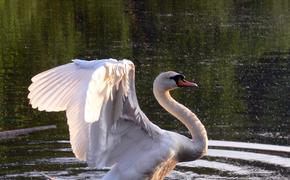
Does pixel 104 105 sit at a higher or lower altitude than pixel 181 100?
higher

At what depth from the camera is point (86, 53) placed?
28.1 m

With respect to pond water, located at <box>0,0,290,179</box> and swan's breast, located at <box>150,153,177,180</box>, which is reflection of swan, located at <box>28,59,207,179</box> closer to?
swan's breast, located at <box>150,153,177,180</box>

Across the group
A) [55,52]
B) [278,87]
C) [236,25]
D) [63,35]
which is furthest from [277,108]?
[236,25]

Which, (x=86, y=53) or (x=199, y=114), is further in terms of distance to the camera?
(x=86, y=53)

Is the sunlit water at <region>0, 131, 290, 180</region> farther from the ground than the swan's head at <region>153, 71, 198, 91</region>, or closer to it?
closer to it

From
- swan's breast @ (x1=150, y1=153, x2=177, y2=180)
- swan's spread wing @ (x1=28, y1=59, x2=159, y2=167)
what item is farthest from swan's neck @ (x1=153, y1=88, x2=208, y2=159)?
swan's spread wing @ (x1=28, y1=59, x2=159, y2=167)

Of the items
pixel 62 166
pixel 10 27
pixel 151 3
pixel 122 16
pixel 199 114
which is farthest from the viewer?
pixel 151 3

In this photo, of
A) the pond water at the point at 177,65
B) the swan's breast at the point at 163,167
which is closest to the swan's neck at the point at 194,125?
the swan's breast at the point at 163,167

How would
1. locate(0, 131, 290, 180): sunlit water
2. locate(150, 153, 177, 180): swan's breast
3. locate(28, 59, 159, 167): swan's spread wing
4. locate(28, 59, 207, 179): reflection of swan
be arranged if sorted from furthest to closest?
locate(0, 131, 290, 180): sunlit water < locate(150, 153, 177, 180): swan's breast < locate(28, 59, 207, 179): reflection of swan < locate(28, 59, 159, 167): swan's spread wing

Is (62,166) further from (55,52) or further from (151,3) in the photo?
(151,3)

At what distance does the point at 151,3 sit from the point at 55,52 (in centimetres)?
2417

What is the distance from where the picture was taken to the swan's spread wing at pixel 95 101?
27.5 ft

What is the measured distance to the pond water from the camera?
1358cm

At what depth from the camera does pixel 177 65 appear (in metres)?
A: 25.3
